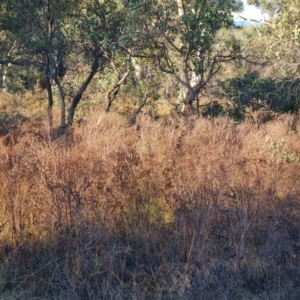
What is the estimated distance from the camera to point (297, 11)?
9.23 m

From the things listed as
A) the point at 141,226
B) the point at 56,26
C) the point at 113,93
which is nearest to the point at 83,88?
the point at 113,93

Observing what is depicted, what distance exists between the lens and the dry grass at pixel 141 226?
4219 millimetres

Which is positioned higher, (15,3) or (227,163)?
(15,3)

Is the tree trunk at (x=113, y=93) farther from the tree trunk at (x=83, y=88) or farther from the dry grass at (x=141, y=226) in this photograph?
the dry grass at (x=141, y=226)

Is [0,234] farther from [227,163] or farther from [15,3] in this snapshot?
[15,3]

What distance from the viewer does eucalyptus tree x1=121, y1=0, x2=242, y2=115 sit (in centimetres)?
1239

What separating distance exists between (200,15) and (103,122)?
430 centimetres

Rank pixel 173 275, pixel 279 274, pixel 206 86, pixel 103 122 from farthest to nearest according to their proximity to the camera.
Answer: pixel 206 86
pixel 103 122
pixel 279 274
pixel 173 275

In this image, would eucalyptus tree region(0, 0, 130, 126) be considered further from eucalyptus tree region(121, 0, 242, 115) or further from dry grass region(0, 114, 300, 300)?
dry grass region(0, 114, 300, 300)

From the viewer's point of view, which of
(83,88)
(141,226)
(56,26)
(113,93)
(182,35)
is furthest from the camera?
(113,93)

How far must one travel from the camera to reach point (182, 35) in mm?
12797

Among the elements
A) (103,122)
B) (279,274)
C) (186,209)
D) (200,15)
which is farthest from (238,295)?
(200,15)

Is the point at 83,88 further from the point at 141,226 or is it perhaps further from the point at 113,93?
the point at 141,226

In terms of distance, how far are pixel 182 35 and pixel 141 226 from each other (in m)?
8.66
